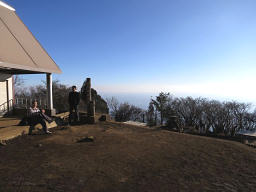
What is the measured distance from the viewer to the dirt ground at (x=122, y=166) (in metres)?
2.55

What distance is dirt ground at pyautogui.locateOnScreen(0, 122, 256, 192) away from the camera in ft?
8.36

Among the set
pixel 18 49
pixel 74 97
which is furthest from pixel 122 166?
pixel 18 49

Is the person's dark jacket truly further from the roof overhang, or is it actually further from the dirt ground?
the dirt ground

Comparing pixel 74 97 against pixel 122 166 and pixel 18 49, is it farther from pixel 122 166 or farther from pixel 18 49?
pixel 122 166

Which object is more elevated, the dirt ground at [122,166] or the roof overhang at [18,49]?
the roof overhang at [18,49]

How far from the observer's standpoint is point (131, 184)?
2.59 m

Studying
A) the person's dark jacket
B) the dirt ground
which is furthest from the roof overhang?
the dirt ground

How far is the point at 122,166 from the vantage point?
10.6ft

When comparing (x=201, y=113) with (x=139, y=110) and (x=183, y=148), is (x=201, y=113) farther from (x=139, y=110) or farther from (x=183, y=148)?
(x=183, y=148)

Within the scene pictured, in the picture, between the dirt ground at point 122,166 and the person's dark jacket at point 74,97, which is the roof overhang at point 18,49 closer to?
the person's dark jacket at point 74,97

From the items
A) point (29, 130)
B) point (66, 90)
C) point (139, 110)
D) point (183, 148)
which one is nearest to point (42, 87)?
point (66, 90)

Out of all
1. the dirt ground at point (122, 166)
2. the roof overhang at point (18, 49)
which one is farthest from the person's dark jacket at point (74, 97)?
the dirt ground at point (122, 166)

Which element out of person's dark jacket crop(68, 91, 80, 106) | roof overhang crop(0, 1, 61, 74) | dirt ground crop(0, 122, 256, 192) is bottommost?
dirt ground crop(0, 122, 256, 192)

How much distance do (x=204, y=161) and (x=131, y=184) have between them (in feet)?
6.83
